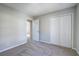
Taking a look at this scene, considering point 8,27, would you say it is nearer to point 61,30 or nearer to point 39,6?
point 39,6

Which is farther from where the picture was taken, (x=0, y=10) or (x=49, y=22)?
(x=49, y=22)

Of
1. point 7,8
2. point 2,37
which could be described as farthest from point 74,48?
point 7,8

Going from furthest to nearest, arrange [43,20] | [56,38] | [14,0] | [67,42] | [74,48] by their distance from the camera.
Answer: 1. [43,20]
2. [56,38]
3. [67,42]
4. [74,48]
5. [14,0]

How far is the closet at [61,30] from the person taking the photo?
9.11 ft

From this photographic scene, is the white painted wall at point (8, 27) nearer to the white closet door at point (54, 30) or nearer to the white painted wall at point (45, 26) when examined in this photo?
the white painted wall at point (45, 26)

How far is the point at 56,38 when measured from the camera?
A: 3.40m

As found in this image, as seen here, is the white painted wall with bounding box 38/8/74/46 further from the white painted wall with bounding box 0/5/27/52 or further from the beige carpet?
the white painted wall with bounding box 0/5/27/52

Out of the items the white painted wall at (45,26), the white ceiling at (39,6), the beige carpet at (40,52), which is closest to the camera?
the beige carpet at (40,52)

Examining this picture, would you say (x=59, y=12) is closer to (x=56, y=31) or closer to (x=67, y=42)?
(x=56, y=31)

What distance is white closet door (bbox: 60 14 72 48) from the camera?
9.10 feet

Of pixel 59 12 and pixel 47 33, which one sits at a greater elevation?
pixel 59 12

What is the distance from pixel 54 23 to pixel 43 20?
931mm

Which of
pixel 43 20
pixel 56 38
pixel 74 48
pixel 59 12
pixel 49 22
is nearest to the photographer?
pixel 74 48

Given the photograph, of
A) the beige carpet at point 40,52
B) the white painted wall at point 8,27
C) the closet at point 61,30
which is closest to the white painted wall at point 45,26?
the closet at point 61,30
